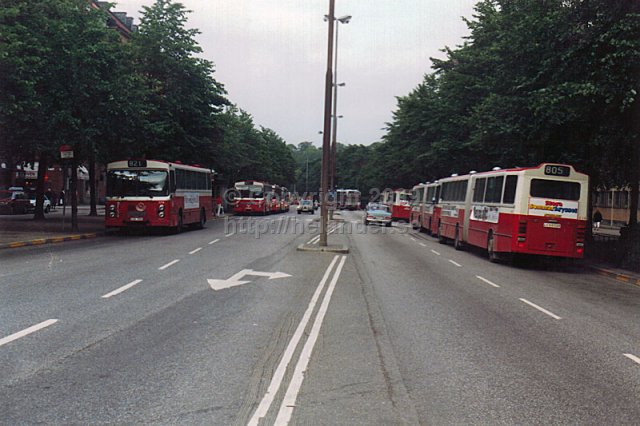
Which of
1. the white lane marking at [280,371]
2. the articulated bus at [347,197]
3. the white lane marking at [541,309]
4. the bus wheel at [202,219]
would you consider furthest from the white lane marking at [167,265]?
the articulated bus at [347,197]

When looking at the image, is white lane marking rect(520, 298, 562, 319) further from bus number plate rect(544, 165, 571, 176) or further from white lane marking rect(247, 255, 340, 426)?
bus number plate rect(544, 165, 571, 176)

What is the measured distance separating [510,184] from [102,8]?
17.6m

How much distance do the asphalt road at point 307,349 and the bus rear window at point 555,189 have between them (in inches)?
180

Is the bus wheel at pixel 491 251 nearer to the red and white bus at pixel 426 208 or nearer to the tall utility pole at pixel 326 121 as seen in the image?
the tall utility pole at pixel 326 121

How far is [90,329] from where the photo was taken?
25.6 feet

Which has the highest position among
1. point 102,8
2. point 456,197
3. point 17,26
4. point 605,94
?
point 102,8

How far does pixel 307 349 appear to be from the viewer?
7.00 meters

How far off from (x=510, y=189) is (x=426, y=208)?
1663cm

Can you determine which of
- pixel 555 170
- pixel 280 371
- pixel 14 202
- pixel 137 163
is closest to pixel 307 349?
pixel 280 371

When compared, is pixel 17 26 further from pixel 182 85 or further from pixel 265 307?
pixel 182 85

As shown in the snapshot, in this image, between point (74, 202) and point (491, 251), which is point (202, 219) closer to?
point (74, 202)

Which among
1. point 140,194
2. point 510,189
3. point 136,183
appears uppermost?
point 510,189

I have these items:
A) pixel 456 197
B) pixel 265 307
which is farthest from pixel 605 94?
pixel 265 307

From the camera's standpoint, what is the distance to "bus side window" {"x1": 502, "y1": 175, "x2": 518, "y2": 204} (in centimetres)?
1842
